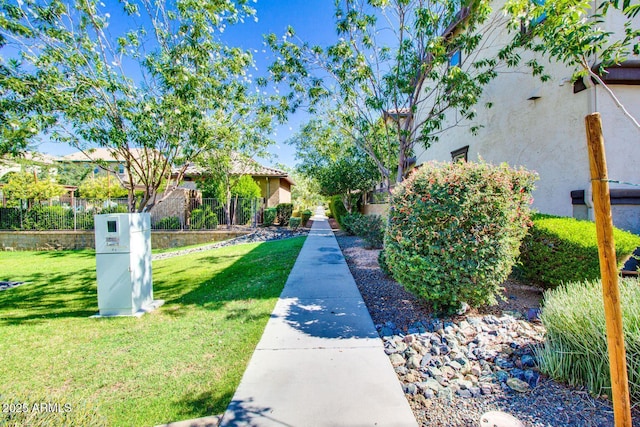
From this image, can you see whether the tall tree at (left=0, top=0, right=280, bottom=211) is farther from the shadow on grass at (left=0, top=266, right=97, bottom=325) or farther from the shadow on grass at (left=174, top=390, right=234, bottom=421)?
the shadow on grass at (left=174, top=390, right=234, bottom=421)

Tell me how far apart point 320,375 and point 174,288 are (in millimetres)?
5408

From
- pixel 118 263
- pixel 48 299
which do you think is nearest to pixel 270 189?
pixel 48 299

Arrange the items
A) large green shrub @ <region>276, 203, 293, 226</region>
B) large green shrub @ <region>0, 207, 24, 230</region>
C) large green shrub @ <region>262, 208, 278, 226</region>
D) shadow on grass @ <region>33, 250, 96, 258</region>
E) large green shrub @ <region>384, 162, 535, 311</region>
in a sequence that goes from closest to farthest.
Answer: large green shrub @ <region>384, 162, 535, 311</region>, shadow on grass @ <region>33, 250, 96, 258</region>, large green shrub @ <region>0, 207, 24, 230</region>, large green shrub @ <region>262, 208, 278, 226</region>, large green shrub @ <region>276, 203, 293, 226</region>

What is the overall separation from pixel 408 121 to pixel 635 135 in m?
4.46

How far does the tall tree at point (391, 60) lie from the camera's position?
6.63 meters

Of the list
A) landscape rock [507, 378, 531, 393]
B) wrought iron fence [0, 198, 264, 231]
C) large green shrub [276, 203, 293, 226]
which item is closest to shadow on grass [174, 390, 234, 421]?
landscape rock [507, 378, 531, 393]

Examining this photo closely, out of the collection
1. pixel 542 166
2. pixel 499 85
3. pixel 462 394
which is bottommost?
pixel 462 394

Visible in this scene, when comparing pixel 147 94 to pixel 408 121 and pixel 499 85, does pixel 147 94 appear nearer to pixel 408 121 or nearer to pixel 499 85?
pixel 408 121

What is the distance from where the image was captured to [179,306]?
5.74 m

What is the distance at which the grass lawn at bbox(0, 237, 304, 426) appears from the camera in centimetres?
277

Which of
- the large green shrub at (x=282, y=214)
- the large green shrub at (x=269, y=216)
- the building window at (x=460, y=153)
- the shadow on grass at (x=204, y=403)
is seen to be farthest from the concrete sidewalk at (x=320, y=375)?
the large green shrub at (x=282, y=214)

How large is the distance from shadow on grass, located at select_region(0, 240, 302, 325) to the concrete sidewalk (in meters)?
1.23

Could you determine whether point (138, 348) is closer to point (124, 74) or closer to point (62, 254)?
point (124, 74)

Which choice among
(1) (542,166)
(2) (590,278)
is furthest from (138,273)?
(1) (542,166)
